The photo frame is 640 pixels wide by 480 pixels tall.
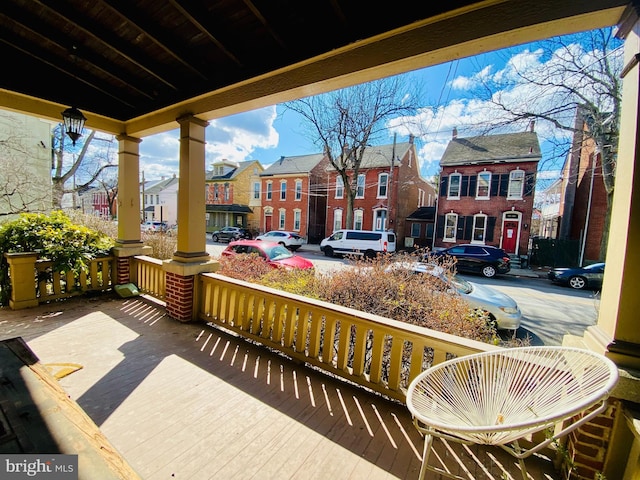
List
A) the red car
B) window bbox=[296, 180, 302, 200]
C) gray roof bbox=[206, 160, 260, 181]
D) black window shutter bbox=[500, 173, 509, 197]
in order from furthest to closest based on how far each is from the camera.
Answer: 1. gray roof bbox=[206, 160, 260, 181]
2. window bbox=[296, 180, 302, 200]
3. black window shutter bbox=[500, 173, 509, 197]
4. the red car

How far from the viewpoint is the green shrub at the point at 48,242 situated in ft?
13.4

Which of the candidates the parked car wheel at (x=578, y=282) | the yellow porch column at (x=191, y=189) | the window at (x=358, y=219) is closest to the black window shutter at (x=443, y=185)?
the window at (x=358, y=219)

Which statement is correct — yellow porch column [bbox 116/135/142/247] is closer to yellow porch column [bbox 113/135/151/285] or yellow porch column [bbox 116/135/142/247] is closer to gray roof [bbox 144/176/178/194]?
yellow porch column [bbox 113/135/151/285]

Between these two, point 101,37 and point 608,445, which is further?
point 101,37

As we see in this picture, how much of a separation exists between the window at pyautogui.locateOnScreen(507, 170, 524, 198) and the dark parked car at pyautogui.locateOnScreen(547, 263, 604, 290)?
21.6 ft

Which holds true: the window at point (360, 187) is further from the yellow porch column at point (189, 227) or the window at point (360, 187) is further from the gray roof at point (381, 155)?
the yellow porch column at point (189, 227)

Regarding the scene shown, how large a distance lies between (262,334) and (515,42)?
3.44 m

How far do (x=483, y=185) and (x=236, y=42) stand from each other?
17167 mm

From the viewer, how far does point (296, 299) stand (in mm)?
2939

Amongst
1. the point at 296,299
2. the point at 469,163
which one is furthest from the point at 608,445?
the point at 469,163

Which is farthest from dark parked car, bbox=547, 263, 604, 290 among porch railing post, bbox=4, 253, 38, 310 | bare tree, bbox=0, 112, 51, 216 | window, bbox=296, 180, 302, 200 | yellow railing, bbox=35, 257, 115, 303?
bare tree, bbox=0, 112, 51, 216

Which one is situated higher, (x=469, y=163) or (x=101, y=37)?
(x=469, y=163)

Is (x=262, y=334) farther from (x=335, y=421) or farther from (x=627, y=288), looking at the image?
(x=627, y=288)

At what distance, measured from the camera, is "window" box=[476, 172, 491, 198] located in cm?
1608
